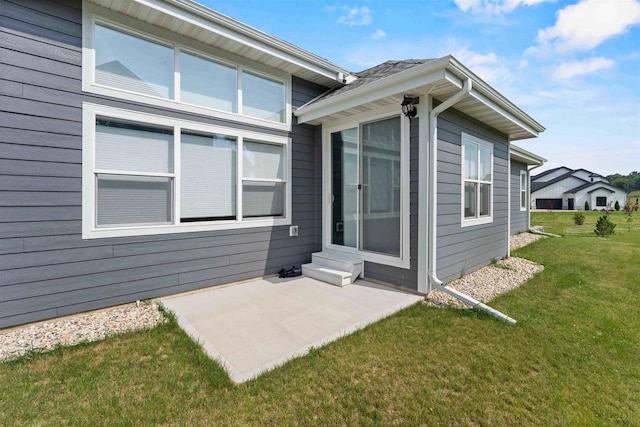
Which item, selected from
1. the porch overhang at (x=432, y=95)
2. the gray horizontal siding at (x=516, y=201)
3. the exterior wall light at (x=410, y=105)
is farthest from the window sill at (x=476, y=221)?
the gray horizontal siding at (x=516, y=201)

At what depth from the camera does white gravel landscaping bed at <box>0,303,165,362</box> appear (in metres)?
2.59

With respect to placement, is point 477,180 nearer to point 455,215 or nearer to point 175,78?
point 455,215

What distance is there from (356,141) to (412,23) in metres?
2.93

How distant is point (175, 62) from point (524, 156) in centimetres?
1059

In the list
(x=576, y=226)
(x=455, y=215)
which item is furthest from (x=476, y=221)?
(x=576, y=226)

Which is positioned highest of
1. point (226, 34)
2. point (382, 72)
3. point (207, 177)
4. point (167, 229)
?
point (226, 34)

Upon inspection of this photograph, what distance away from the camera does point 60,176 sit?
121 inches

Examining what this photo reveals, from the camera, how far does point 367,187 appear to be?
4539 millimetres

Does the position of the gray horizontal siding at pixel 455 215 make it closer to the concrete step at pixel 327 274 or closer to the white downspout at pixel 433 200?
the white downspout at pixel 433 200

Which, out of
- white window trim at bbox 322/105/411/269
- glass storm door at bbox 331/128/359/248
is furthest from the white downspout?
glass storm door at bbox 331/128/359/248

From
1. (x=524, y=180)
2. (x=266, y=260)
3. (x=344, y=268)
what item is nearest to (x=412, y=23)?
(x=344, y=268)

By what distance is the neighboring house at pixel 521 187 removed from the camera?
33.1ft

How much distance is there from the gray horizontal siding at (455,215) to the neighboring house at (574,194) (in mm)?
34970

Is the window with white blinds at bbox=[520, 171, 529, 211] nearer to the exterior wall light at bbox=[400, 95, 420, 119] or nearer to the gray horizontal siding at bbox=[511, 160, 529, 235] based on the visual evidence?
the gray horizontal siding at bbox=[511, 160, 529, 235]
